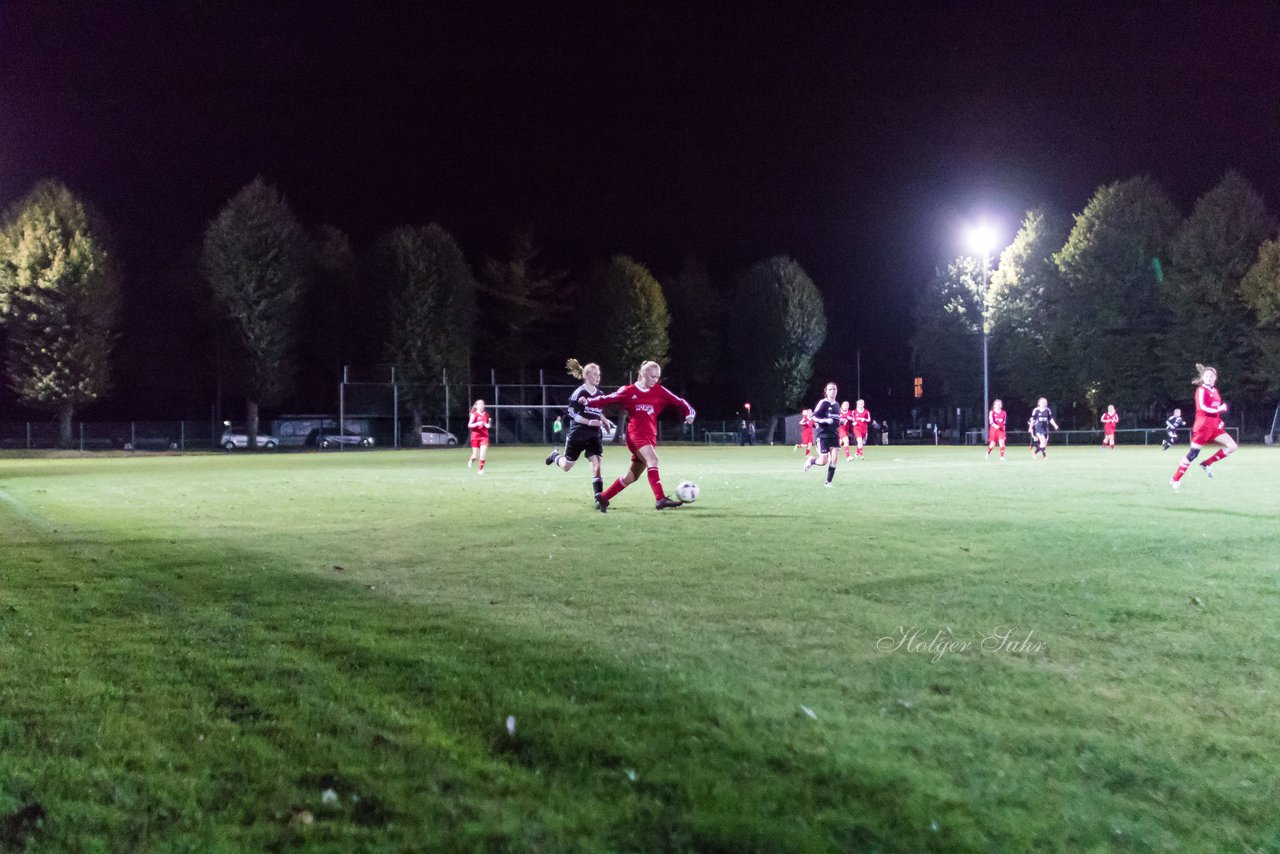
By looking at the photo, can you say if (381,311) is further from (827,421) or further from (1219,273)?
(1219,273)

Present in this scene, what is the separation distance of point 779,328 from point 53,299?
44.4 metres

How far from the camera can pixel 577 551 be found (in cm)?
1044

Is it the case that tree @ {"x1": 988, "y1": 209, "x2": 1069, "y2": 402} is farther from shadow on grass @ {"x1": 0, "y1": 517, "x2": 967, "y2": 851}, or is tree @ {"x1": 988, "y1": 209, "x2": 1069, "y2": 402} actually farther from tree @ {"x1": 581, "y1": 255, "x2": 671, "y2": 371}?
shadow on grass @ {"x1": 0, "y1": 517, "x2": 967, "y2": 851}

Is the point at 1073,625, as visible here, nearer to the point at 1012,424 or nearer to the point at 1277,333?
the point at 1277,333

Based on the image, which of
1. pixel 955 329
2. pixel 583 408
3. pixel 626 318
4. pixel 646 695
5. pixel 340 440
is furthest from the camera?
pixel 955 329

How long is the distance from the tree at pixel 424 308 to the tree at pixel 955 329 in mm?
34547

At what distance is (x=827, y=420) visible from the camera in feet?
71.2

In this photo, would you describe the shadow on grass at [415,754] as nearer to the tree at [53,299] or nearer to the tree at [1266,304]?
the tree at [53,299]

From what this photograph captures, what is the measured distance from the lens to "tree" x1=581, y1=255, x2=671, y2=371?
6600 cm

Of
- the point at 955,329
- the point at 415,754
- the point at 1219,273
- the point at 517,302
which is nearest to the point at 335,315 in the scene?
the point at 517,302

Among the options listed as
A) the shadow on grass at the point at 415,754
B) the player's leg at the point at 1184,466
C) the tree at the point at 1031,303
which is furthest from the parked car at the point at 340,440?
the shadow on grass at the point at 415,754

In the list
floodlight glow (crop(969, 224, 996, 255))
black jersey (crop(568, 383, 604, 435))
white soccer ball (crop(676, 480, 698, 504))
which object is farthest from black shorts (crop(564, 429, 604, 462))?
floodlight glow (crop(969, 224, 996, 255))

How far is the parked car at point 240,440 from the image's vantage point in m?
60.2

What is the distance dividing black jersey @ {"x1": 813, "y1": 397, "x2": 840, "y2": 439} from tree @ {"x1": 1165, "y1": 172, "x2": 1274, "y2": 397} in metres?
44.2
